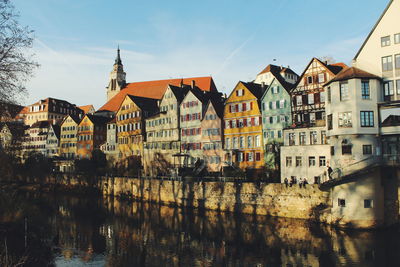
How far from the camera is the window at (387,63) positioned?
33500 millimetres

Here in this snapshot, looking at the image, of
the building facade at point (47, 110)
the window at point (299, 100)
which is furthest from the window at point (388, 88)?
the building facade at point (47, 110)

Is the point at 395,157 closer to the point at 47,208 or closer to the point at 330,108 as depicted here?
the point at 330,108

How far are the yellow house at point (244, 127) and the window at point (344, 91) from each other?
18257 mm

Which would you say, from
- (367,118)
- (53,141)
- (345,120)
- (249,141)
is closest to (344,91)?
(345,120)

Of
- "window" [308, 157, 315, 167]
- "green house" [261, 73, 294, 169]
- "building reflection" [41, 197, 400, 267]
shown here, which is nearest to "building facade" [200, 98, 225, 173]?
"green house" [261, 73, 294, 169]

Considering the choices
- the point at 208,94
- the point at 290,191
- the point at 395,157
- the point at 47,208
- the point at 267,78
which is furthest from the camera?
the point at 267,78

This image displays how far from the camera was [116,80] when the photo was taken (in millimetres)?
122125

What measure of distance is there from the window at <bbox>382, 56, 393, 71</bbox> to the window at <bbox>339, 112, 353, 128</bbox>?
5337mm

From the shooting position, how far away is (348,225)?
32781 millimetres

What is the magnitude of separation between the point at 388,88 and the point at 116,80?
327 feet

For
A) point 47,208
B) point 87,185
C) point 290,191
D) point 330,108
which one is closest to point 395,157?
point 330,108

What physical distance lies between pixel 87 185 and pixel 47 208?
15.8m

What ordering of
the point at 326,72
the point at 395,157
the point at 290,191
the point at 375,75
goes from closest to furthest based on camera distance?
the point at 395,157 → the point at 375,75 → the point at 290,191 → the point at 326,72

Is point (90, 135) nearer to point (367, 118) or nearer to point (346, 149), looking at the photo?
point (346, 149)
